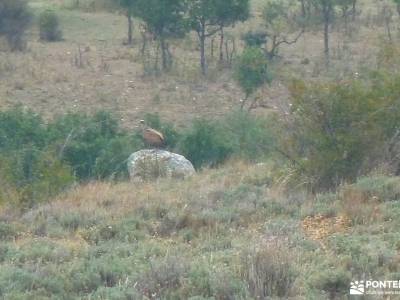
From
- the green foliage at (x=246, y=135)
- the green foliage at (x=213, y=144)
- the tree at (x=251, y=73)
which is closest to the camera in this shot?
the green foliage at (x=246, y=135)

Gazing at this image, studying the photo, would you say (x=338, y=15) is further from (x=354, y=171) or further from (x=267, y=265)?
(x=267, y=265)

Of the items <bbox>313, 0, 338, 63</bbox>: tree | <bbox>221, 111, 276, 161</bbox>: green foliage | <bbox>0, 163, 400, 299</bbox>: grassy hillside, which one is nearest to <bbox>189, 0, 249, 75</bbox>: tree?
<bbox>313, 0, 338, 63</bbox>: tree

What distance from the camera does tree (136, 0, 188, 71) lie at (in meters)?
32.4

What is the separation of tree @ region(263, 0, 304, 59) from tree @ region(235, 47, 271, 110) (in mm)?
4829

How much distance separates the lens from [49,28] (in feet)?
122

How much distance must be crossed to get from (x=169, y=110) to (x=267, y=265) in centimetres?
2095

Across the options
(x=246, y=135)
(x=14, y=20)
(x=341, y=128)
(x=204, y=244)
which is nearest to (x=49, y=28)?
(x=14, y=20)

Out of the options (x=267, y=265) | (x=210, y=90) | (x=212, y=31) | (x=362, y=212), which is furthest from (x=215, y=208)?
(x=212, y=31)

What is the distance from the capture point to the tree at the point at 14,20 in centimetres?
3578

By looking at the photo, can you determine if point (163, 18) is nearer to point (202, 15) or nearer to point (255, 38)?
point (202, 15)

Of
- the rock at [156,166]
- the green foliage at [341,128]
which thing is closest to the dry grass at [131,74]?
the rock at [156,166]

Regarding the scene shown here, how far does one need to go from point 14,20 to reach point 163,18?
7.21 metres

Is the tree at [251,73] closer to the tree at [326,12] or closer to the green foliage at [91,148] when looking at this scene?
the tree at [326,12]

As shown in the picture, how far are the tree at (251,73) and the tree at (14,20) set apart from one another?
10880 millimetres
